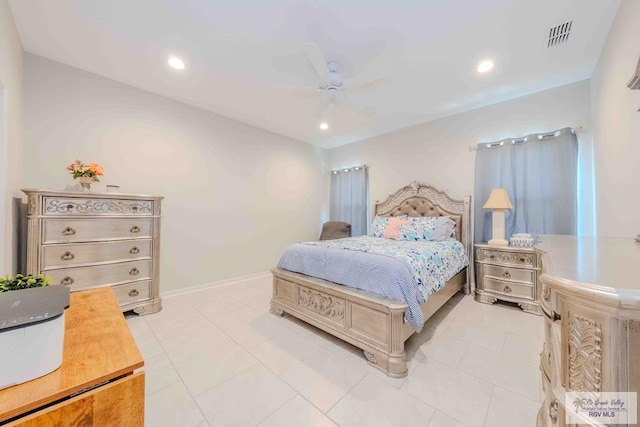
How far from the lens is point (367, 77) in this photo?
253 cm

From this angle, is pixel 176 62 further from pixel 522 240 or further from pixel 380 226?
pixel 522 240

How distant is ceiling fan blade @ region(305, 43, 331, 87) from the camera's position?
182 cm

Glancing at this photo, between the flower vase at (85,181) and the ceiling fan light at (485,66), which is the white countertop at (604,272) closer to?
the ceiling fan light at (485,66)

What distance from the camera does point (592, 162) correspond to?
99.4 inches

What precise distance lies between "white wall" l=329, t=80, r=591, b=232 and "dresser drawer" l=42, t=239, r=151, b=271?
3.56 m

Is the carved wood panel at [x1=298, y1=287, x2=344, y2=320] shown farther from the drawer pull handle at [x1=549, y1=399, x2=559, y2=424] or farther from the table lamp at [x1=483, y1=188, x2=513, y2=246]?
the table lamp at [x1=483, y1=188, x2=513, y2=246]

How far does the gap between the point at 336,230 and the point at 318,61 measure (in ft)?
9.92

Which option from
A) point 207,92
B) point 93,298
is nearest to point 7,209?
point 93,298

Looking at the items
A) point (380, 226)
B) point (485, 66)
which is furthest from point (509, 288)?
point (485, 66)

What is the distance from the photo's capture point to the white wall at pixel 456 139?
8.88 ft

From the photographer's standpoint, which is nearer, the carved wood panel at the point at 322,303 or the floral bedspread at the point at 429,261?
the floral bedspread at the point at 429,261

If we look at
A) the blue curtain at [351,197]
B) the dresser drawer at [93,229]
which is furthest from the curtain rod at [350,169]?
the dresser drawer at [93,229]

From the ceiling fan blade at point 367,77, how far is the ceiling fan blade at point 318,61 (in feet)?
1.12

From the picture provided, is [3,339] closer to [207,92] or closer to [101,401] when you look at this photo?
[101,401]
